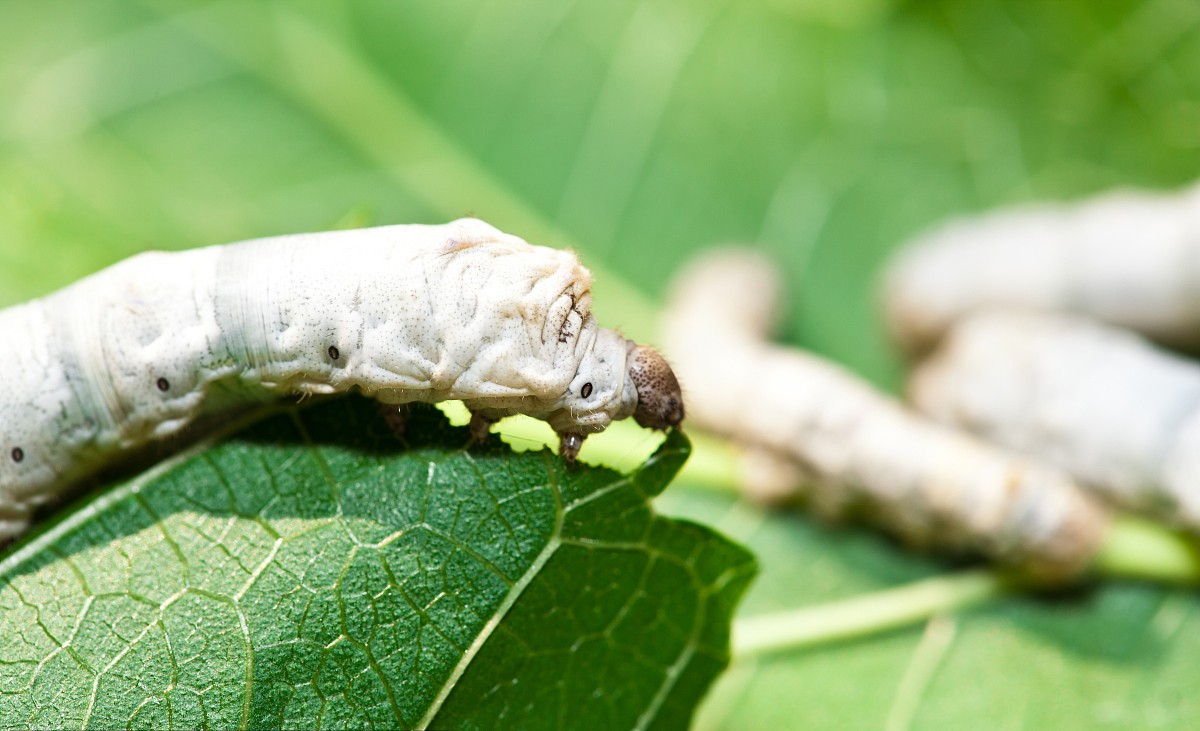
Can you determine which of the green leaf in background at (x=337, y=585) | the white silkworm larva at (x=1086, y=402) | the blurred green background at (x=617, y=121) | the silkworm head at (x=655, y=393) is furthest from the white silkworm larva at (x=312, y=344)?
the white silkworm larva at (x=1086, y=402)

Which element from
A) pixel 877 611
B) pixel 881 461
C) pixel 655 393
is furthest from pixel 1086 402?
pixel 655 393

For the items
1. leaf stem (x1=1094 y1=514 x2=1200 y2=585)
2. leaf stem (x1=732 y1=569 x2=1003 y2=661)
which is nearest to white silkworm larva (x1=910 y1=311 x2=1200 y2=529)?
leaf stem (x1=1094 y1=514 x2=1200 y2=585)

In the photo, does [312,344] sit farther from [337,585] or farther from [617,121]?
[617,121]

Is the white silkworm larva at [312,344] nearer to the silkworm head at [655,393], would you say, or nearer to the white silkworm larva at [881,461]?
the silkworm head at [655,393]

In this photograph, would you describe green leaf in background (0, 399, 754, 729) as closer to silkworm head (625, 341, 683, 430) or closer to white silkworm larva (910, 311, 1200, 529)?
silkworm head (625, 341, 683, 430)

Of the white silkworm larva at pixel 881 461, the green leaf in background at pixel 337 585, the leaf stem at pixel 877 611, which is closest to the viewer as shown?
the green leaf in background at pixel 337 585

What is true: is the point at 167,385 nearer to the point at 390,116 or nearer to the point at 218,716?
the point at 218,716

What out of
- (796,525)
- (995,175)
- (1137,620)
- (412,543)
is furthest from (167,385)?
(995,175)
